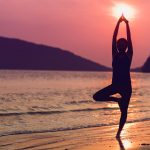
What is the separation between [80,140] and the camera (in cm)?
1215

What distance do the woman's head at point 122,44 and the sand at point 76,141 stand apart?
2293 millimetres

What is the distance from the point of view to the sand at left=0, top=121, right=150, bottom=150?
10789 millimetres

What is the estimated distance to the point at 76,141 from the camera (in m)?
11.9

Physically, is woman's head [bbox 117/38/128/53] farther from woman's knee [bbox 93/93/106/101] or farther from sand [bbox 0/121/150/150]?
sand [bbox 0/121/150/150]

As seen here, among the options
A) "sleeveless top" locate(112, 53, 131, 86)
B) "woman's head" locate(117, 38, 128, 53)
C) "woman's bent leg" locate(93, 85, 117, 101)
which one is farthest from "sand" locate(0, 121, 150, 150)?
"woman's head" locate(117, 38, 128, 53)

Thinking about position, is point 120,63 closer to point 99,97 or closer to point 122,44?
point 122,44

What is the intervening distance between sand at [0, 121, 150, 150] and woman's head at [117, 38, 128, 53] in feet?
7.52

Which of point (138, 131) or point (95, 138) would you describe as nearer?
point (95, 138)

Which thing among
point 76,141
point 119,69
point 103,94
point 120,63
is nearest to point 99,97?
point 103,94

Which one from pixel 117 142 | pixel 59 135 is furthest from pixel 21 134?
pixel 117 142

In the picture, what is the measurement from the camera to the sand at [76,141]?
10.8 meters

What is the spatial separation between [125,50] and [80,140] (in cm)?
265

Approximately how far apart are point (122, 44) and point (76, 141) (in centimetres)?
276

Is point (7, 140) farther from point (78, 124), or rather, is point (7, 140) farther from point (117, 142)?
point (78, 124)
